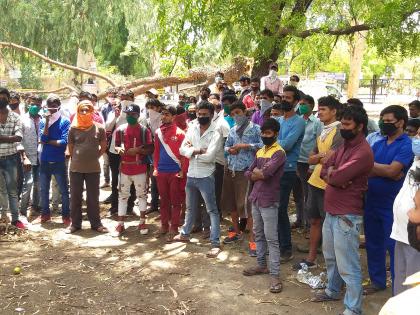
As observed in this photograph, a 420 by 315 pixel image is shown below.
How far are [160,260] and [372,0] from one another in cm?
532

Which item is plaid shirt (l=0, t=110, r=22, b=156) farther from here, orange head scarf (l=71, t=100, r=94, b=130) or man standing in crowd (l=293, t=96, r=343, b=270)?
man standing in crowd (l=293, t=96, r=343, b=270)

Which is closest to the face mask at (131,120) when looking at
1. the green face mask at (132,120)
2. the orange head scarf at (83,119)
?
the green face mask at (132,120)

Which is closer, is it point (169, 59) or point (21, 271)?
point (21, 271)

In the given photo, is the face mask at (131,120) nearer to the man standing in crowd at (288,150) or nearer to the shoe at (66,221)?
the shoe at (66,221)

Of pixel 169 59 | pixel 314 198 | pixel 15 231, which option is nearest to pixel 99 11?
pixel 169 59

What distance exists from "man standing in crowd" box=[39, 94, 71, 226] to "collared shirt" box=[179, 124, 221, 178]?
209cm

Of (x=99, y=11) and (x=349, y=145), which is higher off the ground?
(x=99, y=11)

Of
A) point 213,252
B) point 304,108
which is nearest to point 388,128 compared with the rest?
point 304,108

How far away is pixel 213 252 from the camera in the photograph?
584cm

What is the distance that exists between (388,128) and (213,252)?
8.74 ft

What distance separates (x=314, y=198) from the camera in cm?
517

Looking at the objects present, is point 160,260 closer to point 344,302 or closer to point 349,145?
A: point 344,302

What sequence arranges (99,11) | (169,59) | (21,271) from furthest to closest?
(99,11) < (169,59) < (21,271)

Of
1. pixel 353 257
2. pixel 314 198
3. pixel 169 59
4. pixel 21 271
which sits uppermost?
pixel 169 59
